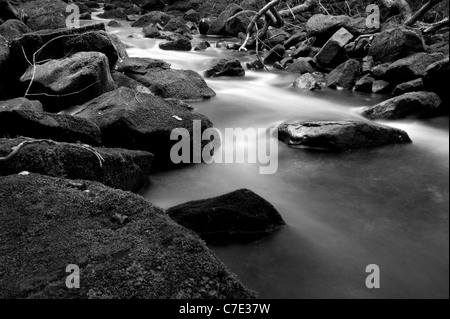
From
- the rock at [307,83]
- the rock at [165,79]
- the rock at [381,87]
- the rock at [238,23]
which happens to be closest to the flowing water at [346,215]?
the rock at [381,87]

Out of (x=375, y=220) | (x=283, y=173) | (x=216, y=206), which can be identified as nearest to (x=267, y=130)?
(x=283, y=173)

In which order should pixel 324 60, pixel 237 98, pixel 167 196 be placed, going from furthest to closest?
1. pixel 324 60
2. pixel 237 98
3. pixel 167 196

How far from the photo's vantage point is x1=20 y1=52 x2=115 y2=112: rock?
6.75 meters

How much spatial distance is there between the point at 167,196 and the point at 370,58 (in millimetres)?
6501

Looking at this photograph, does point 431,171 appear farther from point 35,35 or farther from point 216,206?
point 35,35

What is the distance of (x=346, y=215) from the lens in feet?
9.15

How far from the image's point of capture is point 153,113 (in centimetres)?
560

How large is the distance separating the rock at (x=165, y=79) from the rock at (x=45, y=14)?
569cm

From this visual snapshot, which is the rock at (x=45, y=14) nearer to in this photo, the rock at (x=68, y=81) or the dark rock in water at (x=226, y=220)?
the rock at (x=68, y=81)

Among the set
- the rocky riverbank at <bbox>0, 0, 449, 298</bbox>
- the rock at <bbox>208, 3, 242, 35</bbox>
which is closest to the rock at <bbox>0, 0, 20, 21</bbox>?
the rocky riverbank at <bbox>0, 0, 449, 298</bbox>

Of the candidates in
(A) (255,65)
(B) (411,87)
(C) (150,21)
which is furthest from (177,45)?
(B) (411,87)

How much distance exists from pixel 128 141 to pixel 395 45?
21.0ft

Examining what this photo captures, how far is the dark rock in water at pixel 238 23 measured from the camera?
15578 millimetres
